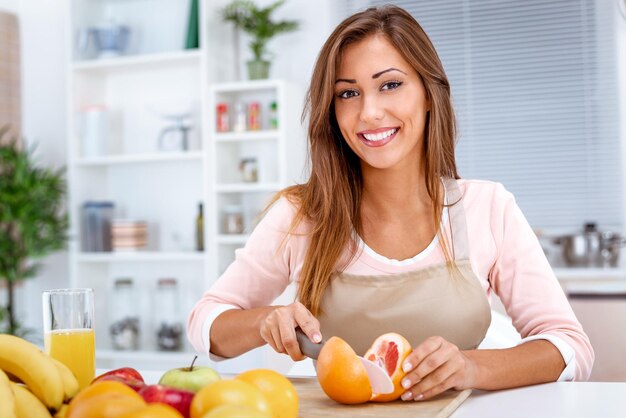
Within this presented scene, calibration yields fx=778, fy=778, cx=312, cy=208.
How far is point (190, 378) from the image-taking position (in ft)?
3.43

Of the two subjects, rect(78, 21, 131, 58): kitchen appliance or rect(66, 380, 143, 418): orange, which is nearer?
rect(66, 380, 143, 418): orange

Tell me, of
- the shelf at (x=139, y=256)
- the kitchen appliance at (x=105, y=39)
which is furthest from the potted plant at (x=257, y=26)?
the shelf at (x=139, y=256)

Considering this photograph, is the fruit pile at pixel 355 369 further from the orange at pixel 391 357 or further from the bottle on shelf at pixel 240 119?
the bottle on shelf at pixel 240 119

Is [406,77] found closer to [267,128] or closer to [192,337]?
[192,337]

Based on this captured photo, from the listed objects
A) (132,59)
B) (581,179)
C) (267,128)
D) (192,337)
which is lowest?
(192,337)

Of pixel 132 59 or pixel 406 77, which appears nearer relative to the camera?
pixel 406 77

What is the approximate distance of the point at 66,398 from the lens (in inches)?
40.8

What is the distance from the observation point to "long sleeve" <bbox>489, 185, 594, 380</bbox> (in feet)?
4.88

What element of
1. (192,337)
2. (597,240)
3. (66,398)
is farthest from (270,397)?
(597,240)

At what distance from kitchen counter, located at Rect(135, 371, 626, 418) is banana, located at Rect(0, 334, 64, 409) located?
0.57m

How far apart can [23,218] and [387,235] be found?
305cm

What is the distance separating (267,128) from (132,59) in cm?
86

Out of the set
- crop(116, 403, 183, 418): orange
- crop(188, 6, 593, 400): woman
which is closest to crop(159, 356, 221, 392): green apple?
crop(116, 403, 183, 418): orange

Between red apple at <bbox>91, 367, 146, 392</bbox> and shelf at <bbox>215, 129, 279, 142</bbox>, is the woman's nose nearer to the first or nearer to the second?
red apple at <bbox>91, 367, 146, 392</bbox>
